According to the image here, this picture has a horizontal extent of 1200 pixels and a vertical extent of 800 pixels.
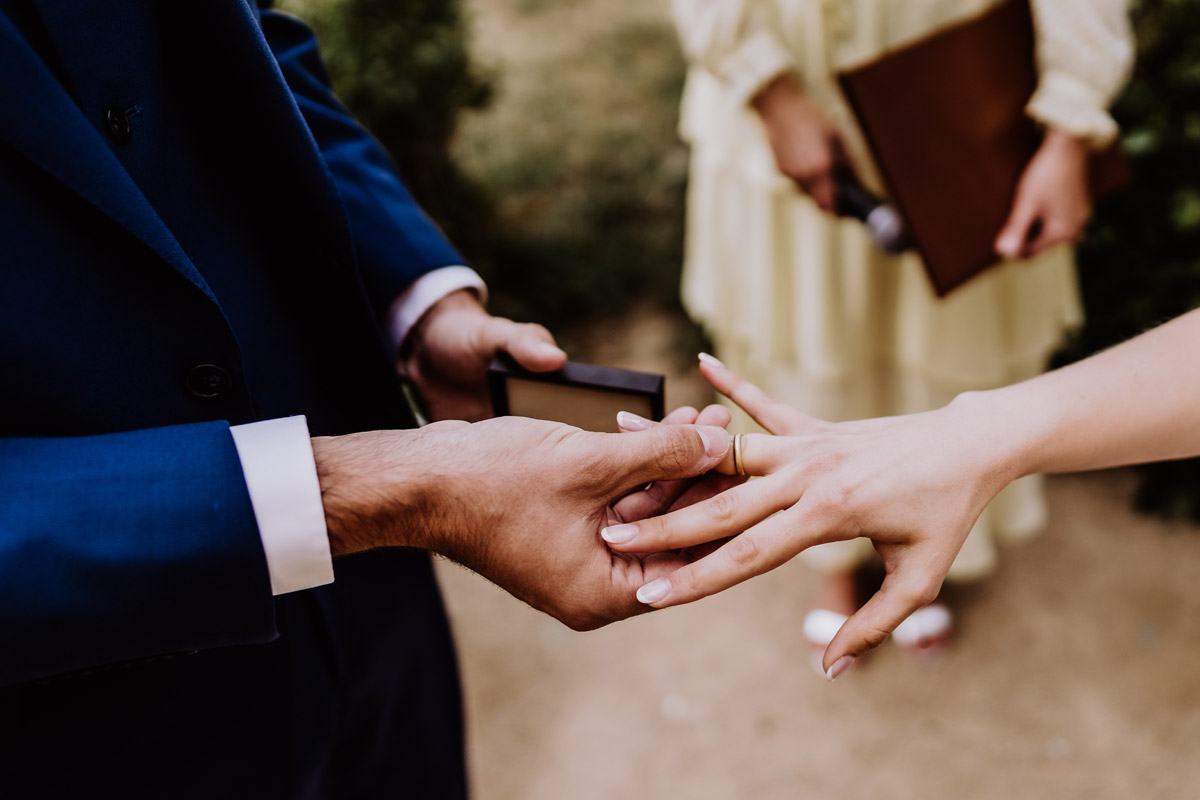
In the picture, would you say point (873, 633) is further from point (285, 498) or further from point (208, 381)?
point (208, 381)

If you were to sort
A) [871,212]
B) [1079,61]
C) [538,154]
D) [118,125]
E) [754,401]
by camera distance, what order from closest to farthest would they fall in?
[118,125] → [754,401] → [1079,61] → [871,212] → [538,154]

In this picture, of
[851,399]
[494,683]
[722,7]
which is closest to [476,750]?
[494,683]

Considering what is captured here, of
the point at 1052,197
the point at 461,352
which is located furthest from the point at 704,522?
the point at 1052,197

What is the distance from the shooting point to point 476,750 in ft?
9.33

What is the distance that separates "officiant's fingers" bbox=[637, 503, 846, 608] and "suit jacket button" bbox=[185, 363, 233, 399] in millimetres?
607

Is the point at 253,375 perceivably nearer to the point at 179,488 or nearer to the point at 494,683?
the point at 179,488

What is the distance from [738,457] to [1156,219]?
95.9 inches

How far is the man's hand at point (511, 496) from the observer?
111 cm

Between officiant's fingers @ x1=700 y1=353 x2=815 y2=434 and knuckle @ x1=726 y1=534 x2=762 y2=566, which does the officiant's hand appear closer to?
officiant's fingers @ x1=700 y1=353 x2=815 y2=434

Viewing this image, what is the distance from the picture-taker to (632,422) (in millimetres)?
1354

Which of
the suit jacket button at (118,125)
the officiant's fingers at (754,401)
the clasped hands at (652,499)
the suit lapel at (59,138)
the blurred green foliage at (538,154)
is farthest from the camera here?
the blurred green foliage at (538,154)

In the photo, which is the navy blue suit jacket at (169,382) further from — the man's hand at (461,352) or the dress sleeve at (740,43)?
the dress sleeve at (740,43)

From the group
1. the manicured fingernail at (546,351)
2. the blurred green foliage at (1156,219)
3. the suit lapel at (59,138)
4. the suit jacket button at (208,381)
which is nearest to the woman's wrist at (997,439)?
the manicured fingernail at (546,351)

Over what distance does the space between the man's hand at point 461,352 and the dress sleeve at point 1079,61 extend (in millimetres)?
1342
